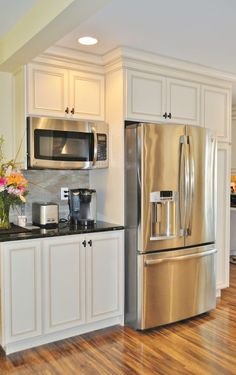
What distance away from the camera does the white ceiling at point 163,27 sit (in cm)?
232

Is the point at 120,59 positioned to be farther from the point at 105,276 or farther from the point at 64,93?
the point at 105,276

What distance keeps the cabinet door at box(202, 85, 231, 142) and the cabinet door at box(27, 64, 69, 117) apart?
4.90 ft

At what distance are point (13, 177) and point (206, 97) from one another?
215 cm

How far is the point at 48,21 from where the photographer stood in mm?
2141

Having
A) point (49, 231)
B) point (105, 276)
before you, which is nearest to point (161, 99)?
point (49, 231)

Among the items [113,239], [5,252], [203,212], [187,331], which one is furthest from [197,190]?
[5,252]

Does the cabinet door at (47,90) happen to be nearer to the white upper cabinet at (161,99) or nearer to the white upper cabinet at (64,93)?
the white upper cabinet at (64,93)

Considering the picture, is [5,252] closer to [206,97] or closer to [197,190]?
[197,190]

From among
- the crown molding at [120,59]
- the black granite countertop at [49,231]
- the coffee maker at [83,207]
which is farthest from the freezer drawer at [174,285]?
the crown molding at [120,59]

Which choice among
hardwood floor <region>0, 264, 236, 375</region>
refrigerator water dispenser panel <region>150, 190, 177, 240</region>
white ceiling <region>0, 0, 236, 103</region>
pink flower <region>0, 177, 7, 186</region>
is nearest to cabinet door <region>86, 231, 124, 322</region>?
hardwood floor <region>0, 264, 236, 375</region>

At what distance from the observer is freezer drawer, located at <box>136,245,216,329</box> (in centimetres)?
305

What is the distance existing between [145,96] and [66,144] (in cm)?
85

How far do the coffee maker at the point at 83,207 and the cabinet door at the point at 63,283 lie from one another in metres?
0.30

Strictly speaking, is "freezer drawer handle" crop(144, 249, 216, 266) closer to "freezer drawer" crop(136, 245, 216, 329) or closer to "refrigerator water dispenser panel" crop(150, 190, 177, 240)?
"freezer drawer" crop(136, 245, 216, 329)
